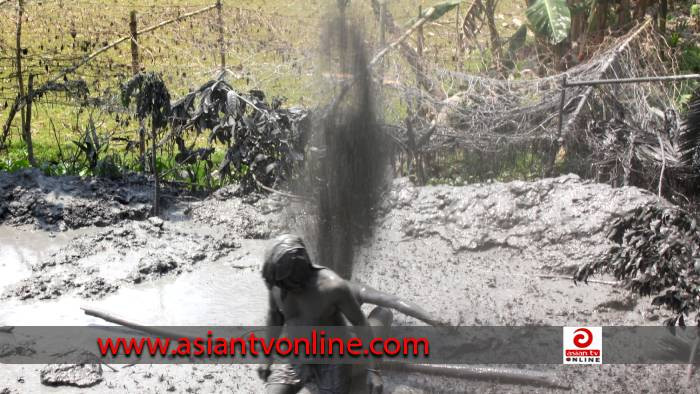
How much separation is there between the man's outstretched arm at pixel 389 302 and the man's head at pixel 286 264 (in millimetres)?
1608

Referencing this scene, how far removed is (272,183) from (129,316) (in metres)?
3.46

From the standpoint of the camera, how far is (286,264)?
4.05 meters

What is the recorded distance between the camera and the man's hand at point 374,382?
14.1 feet

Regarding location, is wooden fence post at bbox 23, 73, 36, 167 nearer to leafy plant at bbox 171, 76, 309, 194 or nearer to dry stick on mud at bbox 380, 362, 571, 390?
leafy plant at bbox 171, 76, 309, 194

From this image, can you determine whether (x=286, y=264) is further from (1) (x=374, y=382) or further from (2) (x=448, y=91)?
(2) (x=448, y=91)

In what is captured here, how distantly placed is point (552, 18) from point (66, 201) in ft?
24.0

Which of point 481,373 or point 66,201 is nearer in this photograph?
point 481,373

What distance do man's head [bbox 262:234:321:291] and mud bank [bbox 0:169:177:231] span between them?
18.8 feet

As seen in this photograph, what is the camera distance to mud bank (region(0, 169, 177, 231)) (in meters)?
9.27

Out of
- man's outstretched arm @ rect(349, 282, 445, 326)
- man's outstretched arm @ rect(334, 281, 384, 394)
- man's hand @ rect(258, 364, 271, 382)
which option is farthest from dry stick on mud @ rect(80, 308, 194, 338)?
man's outstretched arm @ rect(334, 281, 384, 394)

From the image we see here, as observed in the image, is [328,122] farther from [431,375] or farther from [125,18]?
[125,18]

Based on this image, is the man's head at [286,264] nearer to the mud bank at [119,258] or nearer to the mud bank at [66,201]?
the mud bank at [119,258]

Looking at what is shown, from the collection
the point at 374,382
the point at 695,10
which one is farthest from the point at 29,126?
the point at 695,10

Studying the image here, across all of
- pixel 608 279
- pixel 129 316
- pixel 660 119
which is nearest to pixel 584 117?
pixel 660 119
